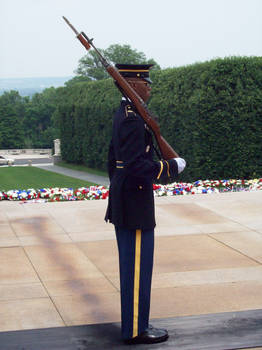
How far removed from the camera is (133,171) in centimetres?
333

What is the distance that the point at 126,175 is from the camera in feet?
11.2

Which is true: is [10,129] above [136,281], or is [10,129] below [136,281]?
above

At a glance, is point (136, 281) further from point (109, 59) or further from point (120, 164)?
point (109, 59)

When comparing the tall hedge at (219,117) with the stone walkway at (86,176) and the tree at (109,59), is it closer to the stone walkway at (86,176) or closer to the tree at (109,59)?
the stone walkway at (86,176)

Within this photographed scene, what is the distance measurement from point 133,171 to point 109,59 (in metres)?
60.3

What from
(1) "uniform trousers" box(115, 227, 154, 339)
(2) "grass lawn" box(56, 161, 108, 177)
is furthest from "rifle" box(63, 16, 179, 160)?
(2) "grass lawn" box(56, 161, 108, 177)

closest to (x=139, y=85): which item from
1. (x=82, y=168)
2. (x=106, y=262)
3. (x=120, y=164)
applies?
(x=120, y=164)

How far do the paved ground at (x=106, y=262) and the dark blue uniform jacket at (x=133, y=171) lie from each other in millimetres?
925

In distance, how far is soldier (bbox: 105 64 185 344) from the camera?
3381mm

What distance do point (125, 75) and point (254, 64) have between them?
12304 millimetres

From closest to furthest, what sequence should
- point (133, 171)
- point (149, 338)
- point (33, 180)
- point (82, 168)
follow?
point (133, 171), point (149, 338), point (33, 180), point (82, 168)

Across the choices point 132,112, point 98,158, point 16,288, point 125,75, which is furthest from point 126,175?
point 98,158

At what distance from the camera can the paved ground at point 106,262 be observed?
4.20 meters

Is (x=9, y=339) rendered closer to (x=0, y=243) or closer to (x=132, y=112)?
(x=132, y=112)
